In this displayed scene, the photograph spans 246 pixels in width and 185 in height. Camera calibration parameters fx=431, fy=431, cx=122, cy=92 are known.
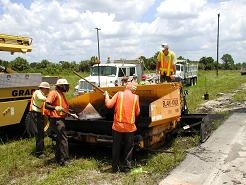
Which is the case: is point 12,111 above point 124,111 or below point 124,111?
below

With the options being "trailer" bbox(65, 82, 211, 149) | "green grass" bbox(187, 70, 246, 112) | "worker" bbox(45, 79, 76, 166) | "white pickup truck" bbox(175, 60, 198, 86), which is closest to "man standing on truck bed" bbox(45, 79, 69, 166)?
"worker" bbox(45, 79, 76, 166)

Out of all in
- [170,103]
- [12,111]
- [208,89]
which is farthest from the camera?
[208,89]

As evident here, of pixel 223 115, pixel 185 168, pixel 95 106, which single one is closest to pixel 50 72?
pixel 223 115

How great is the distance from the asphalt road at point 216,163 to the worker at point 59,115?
6.94 feet

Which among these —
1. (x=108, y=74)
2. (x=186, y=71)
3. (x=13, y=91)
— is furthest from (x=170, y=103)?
(x=186, y=71)

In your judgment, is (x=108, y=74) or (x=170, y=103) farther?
(x=108, y=74)

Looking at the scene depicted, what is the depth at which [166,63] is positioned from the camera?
11258 millimetres

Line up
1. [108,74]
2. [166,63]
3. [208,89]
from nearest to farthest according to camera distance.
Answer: [166,63], [108,74], [208,89]

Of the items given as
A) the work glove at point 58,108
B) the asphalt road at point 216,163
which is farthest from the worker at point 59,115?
the asphalt road at point 216,163

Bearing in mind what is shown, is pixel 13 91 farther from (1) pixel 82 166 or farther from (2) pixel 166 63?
(2) pixel 166 63

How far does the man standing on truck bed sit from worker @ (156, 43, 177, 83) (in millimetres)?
3788

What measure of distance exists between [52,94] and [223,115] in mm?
7528

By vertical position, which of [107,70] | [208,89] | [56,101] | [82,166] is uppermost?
[107,70]

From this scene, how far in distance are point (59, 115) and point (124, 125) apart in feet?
4.50
